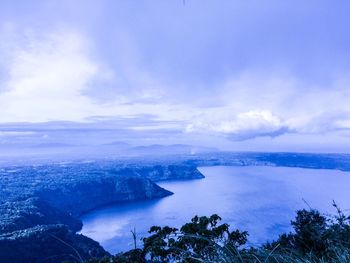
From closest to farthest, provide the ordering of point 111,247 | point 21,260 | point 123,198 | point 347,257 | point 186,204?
point 347,257
point 21,260
point 111,247
point 186,204
point 123,198

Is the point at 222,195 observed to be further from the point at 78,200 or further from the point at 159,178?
the point at 159,178

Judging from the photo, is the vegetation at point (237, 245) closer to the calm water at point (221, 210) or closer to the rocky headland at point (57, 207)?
the rocky headland at point (57, 207)

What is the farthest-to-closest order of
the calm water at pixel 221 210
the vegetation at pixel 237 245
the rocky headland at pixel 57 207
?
1. the calm water at pixel 221 210
2. the rocky headland at pixel 57 207
3. the vegetation at pixel 237 245

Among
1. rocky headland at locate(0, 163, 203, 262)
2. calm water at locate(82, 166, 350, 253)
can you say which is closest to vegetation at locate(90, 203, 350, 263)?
rocky headland at locate(0, 163, 203, 262)

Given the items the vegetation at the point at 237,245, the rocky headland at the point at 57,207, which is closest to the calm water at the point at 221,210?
the rocky headland at the point at 57,207

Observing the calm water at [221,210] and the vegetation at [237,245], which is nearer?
the vegetation at [237,245]

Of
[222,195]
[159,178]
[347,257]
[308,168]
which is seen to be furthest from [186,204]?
[308,168]

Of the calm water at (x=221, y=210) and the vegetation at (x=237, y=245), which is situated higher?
the vegetation at (x=237, y=245)

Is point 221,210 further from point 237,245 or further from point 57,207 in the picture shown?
point 237,245

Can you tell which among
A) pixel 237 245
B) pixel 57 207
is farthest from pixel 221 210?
pixel 237 245
